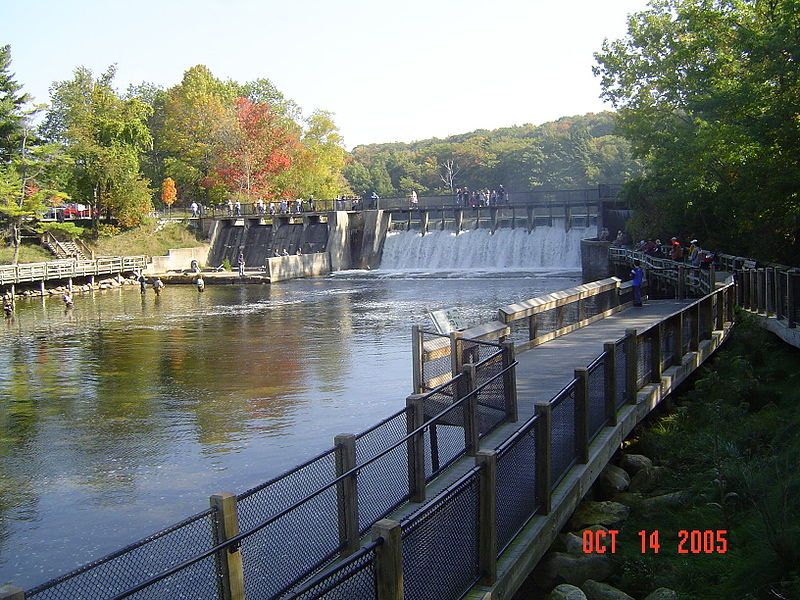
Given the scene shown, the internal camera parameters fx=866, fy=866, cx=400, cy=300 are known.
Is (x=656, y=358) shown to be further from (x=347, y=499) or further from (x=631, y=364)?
(x=347, y=499)

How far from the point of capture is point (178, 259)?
192ft

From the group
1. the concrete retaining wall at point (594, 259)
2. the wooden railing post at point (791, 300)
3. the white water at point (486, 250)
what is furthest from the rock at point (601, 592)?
the white water at point (486, 250)

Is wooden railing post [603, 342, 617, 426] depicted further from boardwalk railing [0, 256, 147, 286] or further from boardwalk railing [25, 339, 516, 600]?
boardwalk railing [0, 256, 147, 286]

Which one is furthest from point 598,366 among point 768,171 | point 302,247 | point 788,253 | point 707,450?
point 302,247

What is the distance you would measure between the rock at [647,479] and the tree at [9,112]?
52729 millimetres

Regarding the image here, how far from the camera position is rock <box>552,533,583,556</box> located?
9.08 m

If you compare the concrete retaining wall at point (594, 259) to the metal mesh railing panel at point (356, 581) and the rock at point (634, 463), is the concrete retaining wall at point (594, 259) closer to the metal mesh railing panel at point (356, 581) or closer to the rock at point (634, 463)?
the rock at point (634, 463)

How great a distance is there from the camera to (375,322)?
32000mm

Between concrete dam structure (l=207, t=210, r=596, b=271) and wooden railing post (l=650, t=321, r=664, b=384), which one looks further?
concrete dam structure (l=207, t=210, r=596, b=271)

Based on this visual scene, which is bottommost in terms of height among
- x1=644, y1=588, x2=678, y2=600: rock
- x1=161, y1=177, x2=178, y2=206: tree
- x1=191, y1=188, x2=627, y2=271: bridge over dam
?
x1=644, y1=588, x2=678, y2=600: rock

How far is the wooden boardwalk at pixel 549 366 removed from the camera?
31.0 ft

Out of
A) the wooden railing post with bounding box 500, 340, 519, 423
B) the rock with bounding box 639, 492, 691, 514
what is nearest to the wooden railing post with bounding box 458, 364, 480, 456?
Answer: the wooden railing post with bounding box 500, 340, 519, 423

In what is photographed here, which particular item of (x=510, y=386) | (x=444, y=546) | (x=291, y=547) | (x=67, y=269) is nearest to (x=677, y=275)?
(x=510, y=386)

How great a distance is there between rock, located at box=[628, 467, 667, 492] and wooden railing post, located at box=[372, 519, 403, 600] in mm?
6496
